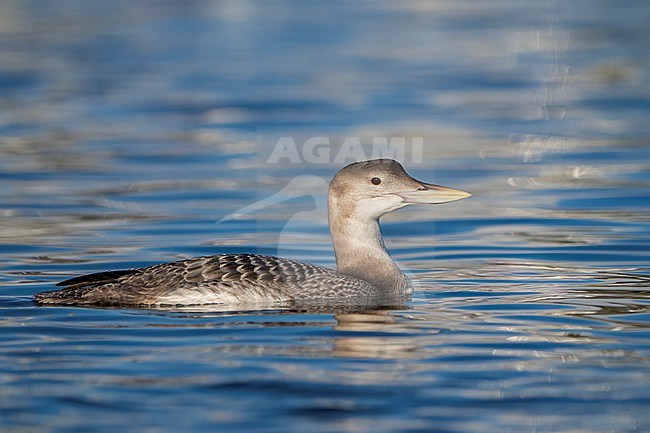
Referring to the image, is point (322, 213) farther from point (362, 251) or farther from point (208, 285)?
point (208, 285)

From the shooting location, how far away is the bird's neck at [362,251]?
9.91 m

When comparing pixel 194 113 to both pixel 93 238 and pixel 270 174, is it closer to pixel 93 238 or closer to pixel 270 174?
pixel 270 174

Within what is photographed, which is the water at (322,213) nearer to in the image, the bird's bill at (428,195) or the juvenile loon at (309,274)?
the juvenile loon at (309,274)

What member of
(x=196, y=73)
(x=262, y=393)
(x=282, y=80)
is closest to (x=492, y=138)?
(x=282, y=80)

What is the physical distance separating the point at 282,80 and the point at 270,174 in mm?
6905

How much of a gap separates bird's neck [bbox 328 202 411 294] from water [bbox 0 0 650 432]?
28cm

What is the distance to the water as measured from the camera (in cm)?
739

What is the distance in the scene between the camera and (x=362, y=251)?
32.7ft

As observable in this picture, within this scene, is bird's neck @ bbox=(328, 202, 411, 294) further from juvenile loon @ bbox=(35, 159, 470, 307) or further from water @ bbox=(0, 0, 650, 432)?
water @ bbox=(0, 0, 650, 432)

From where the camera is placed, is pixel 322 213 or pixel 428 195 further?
pixel 322 213

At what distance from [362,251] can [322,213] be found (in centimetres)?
334

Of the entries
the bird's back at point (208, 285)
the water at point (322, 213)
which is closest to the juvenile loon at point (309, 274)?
the bird's back at point (208, 285)

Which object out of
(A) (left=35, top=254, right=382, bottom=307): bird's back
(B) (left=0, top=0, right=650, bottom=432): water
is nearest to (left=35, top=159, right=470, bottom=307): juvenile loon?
(A) (left=35, top=254, right=382, bottom=307): bird's back

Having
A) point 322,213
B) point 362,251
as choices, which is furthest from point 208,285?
point 322,213
